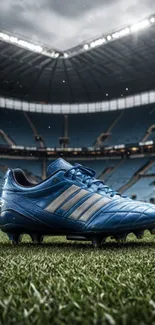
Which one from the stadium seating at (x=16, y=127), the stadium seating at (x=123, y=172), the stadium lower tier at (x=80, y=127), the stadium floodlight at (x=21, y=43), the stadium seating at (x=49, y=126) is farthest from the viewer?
the stadium seating at (x=49, y=126)

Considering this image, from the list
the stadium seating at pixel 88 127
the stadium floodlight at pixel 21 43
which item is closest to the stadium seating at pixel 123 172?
the stadium seating at pixel 88 127

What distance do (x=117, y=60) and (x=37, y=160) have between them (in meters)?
10.5

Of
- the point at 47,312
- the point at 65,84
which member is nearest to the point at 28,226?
the point at 47,312

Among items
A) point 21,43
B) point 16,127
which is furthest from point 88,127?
point 21,43

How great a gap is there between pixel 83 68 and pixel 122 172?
339 inches

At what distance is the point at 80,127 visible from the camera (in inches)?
1210

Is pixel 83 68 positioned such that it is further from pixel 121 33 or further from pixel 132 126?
pixel 132 126

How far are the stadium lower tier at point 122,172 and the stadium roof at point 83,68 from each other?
6069 millimetres

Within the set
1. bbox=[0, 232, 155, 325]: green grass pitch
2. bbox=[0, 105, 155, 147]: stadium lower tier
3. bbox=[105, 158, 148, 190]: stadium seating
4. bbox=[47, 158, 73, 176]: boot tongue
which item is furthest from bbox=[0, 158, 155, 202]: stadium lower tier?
bbox=[0, 232, 155, 325]: green grass pitch

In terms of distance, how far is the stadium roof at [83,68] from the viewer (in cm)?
2311

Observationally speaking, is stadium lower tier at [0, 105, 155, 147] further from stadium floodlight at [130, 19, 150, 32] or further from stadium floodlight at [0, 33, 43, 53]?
stadium floodlight at [130, 19, 150, 32]

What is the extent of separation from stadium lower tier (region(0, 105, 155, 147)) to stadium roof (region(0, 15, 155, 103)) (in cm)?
184

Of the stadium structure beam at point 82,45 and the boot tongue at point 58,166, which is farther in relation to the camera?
the stadium structure beam at point 82,45

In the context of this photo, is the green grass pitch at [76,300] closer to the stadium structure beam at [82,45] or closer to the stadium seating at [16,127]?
the stadium structure beam at [82,45]
